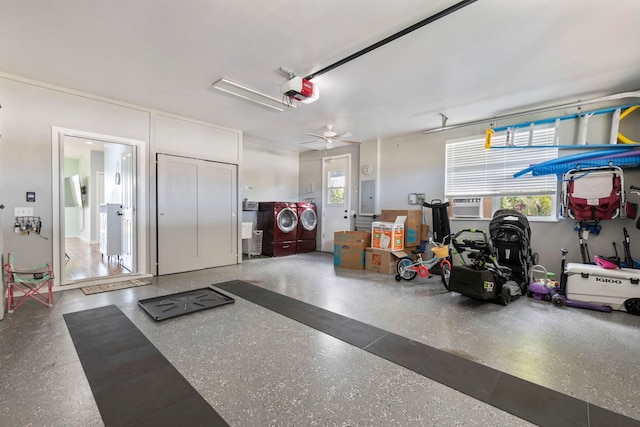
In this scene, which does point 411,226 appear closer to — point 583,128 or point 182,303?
point 583,128

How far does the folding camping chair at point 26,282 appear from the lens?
3.05 meters

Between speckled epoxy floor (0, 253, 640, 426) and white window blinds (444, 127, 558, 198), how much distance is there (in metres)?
2.02

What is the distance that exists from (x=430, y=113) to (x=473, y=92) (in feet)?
2.98

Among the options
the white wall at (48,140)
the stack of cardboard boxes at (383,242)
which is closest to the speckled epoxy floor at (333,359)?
the white wall at (48,140)

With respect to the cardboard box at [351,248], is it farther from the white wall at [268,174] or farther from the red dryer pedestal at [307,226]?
the white wall at [268,174]

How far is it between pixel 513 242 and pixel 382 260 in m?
2.04

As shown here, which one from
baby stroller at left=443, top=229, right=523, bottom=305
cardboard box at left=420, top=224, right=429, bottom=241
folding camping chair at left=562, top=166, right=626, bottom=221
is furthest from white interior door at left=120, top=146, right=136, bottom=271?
folding camping chair at left=562, top=166, right=626, bottom=221

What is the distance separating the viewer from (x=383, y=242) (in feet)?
16.8

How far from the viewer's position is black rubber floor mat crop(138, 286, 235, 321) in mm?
3049

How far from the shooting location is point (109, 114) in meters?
4.27

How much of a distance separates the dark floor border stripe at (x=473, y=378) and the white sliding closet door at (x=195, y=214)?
302 centimetres

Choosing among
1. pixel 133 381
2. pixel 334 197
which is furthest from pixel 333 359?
pixel 334 197

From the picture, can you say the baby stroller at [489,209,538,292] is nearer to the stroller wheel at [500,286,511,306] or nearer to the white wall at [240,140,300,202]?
the stroller wheel at [500,286,511,306]

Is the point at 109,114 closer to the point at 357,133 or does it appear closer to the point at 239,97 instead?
the point at 239,97
